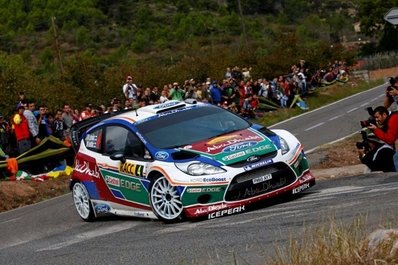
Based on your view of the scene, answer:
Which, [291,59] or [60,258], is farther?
[291,59]

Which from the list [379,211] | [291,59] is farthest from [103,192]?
[291,59]

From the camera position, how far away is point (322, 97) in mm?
43969

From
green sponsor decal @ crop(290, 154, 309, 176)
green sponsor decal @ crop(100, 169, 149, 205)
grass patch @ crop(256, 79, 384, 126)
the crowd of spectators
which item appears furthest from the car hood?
grass patch @ crop(256, 79, 384, 126)

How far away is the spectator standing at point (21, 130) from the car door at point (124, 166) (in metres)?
8.69

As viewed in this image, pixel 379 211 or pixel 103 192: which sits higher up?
pixel 379 211

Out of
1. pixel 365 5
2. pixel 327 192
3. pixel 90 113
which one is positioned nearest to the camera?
pixel 327 192

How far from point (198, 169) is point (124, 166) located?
1585 mm

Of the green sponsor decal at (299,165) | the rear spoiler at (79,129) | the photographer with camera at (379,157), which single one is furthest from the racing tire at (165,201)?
the photographer with camera at (379,157)

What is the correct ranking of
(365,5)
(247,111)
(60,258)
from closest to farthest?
(60,258) < (247,111) < (365,5)

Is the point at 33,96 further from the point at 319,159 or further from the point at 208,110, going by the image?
the point at 208,110

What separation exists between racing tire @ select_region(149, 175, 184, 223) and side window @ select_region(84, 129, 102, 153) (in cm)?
194

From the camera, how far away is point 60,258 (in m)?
9.34

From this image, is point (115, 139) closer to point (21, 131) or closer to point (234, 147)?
point (234, 147)

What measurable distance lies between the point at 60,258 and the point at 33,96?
25.5 metres
